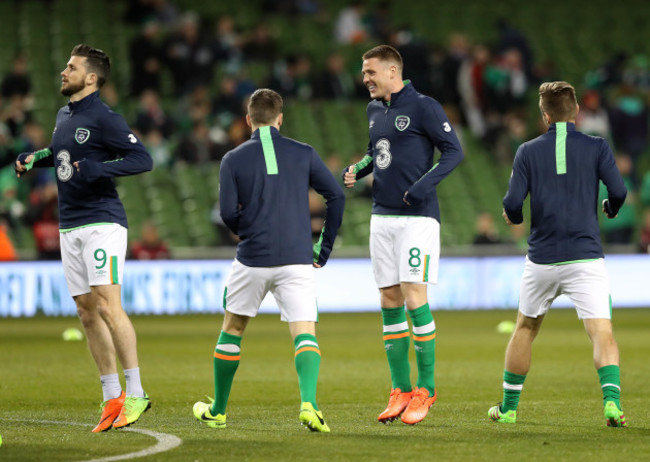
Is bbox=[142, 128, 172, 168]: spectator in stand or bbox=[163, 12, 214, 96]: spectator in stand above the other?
bbox=[163, 12, 214, 96]: spectator in stand

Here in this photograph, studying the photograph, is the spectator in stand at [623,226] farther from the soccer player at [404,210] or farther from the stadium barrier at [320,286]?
the soccer player at [404,210]

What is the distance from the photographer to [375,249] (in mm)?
A: 8508

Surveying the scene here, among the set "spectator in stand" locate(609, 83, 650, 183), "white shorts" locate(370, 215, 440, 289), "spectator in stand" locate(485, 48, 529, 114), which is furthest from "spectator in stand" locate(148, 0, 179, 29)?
"white shorts" locate(370, 215, 440, 289)

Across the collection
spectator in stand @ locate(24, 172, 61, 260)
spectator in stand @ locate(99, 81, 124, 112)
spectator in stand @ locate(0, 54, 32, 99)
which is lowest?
spectator in stand @ locate(24, 172, 61, 260)

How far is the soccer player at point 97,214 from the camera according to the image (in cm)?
791

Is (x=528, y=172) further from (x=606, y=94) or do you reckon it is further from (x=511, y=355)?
(x=606, y=94)

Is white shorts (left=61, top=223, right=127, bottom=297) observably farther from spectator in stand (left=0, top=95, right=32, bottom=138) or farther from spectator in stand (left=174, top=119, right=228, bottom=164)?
spectator in stand (left=174, top=119, right=228, bottom=164)

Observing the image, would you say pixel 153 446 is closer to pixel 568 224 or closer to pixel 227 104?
pixel 568 224

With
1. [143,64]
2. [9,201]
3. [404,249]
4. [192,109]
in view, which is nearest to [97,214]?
[404,249]

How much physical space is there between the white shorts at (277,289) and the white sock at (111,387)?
0.93 m

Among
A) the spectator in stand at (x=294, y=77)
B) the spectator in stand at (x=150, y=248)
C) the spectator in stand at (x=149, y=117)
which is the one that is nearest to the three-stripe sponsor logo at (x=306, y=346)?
the spectator in stand at (x=150, y=248)

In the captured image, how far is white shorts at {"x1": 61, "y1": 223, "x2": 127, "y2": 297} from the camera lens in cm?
791

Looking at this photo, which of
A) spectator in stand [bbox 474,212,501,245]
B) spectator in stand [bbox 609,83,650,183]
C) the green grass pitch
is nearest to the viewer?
the green grass pitch

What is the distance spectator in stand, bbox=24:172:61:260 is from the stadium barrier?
1.12 ft
